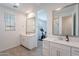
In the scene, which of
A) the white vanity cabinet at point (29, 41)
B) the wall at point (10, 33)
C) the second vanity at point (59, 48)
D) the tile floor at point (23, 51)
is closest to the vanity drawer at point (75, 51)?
the second vanity at point (59, 48)

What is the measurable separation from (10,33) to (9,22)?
0.65ft

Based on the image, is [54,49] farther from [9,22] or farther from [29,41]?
[9,22]

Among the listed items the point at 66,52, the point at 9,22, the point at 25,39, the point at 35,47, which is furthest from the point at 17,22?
the point at 66,52

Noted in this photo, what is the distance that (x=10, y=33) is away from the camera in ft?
5.54

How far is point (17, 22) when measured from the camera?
1.76 meters

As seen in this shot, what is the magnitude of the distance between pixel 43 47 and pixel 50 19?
60 cm

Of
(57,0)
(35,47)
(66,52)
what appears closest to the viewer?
(57,0)

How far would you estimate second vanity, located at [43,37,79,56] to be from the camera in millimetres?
1529

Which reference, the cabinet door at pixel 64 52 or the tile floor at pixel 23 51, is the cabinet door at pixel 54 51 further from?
the tile floor at pixel 23 51

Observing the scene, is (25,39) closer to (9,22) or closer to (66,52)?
(9,22)

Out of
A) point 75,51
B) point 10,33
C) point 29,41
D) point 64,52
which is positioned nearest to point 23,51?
point 29,41

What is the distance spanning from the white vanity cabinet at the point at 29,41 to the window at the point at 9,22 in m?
0.27

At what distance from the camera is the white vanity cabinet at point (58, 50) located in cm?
158

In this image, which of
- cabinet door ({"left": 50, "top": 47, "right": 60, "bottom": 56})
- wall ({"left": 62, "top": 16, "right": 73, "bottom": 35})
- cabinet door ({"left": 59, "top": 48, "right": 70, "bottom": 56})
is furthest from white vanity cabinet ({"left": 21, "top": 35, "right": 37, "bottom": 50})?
wall ({"left": 62, "top": 16, "right": 73, "bottom": 35})
